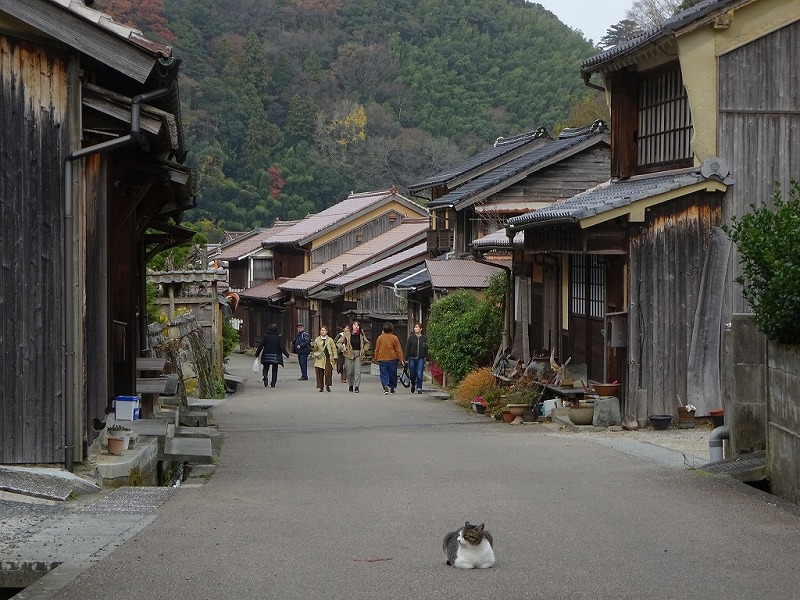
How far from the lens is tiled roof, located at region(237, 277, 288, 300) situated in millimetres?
60875

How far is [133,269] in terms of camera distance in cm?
1662

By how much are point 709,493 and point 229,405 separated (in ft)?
56.3

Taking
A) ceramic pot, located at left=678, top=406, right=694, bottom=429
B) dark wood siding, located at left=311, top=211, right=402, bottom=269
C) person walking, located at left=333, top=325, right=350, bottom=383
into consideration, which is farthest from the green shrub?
dark wood siding, located at left=311, top=211, right=402, bottom=269

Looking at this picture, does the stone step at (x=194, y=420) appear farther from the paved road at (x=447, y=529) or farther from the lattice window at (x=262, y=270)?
the lattice window at (x=262, y=270)

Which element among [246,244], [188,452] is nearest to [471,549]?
[188,452]

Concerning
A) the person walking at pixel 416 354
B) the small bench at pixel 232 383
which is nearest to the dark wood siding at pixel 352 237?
the small bench at pixel 232 383

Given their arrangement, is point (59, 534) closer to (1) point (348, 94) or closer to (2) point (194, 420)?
(2) point (194, 420)

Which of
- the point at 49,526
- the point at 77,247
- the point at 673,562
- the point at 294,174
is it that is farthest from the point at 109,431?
the point at 294,174

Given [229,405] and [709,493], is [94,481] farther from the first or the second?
[229,405]

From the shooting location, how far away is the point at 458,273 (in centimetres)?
3500

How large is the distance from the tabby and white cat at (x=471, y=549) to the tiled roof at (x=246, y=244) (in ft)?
191

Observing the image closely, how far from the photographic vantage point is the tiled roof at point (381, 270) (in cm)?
4888

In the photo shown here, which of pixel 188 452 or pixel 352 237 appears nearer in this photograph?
pixel 188 452

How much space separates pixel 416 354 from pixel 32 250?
20.9 meters
